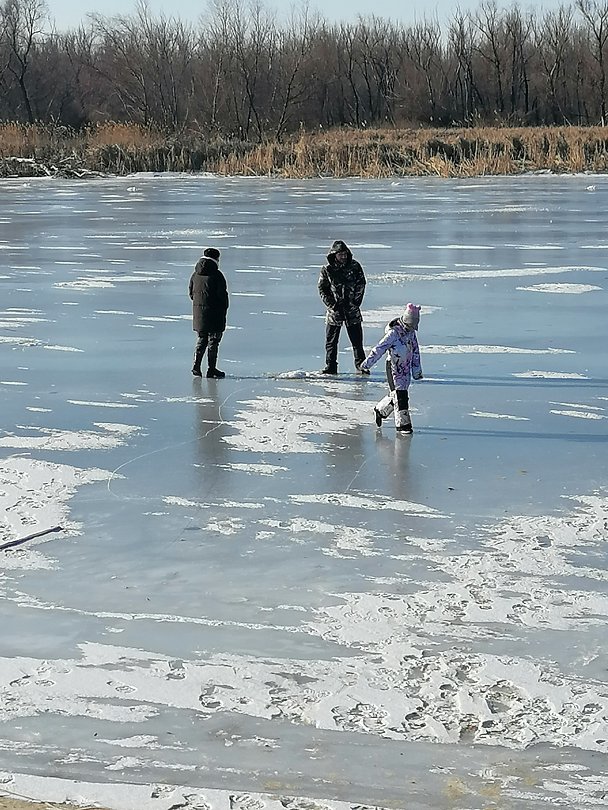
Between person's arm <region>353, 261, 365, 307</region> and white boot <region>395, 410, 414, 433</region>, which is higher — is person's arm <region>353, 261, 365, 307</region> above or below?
above

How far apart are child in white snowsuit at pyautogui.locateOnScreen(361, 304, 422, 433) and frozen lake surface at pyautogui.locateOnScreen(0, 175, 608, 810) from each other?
0.16m

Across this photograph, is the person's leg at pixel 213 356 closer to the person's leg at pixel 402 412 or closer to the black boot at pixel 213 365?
the black boot at pixel 213 365

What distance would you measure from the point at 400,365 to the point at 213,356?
1940 millimetres

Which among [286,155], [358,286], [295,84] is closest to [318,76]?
[295,84]

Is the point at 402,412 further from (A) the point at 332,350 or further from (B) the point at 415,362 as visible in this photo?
(A) the point at 332,350

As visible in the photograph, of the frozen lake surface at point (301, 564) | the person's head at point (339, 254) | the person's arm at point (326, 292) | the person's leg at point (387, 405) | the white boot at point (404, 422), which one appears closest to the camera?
the frozen lake surface at point (301, 564)

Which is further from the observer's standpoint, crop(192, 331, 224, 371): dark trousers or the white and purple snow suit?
crop(192, 331, 224, 371): dark trousers

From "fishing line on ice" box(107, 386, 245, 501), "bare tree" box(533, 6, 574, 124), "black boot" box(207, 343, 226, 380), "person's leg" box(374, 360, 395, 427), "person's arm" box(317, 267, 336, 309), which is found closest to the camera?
"fishing line on ice" box(107, 386, 245, 501)

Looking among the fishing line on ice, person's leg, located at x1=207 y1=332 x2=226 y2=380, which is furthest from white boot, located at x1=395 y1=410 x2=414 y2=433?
person's leg, located at x1=207 y1=332 x2=226 y2=380

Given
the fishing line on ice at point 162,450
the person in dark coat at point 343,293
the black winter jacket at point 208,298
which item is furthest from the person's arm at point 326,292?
the fishing line on ice at point 162,450

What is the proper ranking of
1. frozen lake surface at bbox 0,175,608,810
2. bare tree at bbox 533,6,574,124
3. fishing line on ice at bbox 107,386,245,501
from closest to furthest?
1. frozen lake surface at bbox 0,175,608,810
2. fishing line on ice at bbox 107,386,245,501
3. bare tree at bbox 533,6,574,124

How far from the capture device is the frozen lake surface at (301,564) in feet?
11.1

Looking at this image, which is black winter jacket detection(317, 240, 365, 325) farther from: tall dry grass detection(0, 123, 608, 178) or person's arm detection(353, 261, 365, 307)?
tall dry grass detection(0, 123, 608, 178)

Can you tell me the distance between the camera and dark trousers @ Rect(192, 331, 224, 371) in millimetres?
8680
